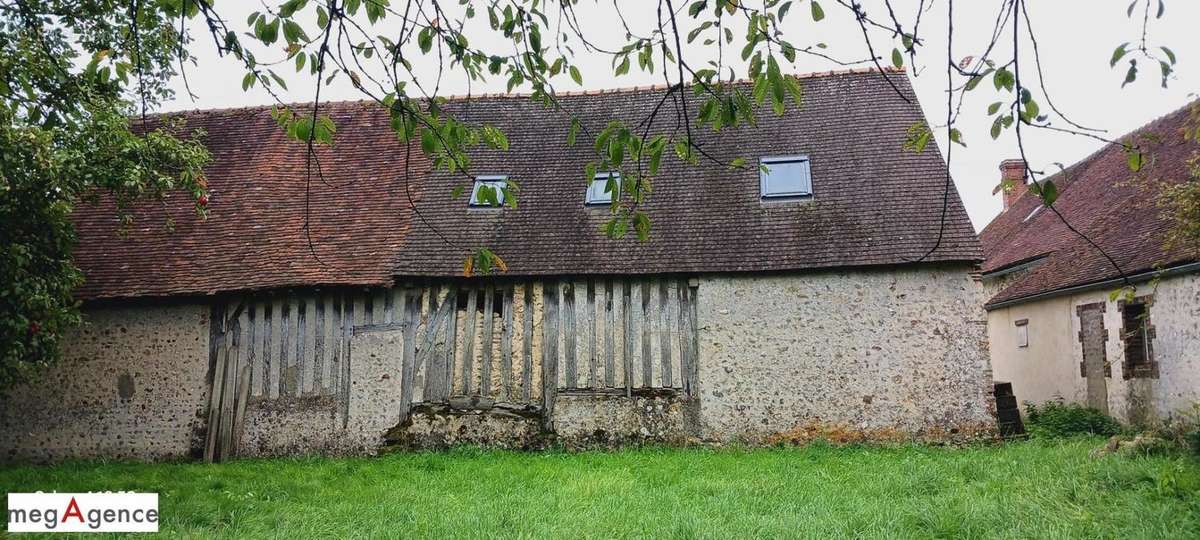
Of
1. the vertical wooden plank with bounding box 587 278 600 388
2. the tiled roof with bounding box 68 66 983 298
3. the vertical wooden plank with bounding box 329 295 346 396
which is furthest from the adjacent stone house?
the vertical wooden plank with bounding box 329 295 346 396

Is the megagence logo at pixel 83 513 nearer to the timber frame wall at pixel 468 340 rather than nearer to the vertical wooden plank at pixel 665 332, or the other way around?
the timber frame wall at pixel 468 340

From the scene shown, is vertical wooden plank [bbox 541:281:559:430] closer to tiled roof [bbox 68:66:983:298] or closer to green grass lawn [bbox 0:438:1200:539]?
tiled roof [bbox 68:66:983:298]

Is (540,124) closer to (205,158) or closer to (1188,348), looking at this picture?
(205,158)

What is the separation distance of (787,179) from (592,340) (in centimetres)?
418

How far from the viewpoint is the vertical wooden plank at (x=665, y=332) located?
36.2 ft

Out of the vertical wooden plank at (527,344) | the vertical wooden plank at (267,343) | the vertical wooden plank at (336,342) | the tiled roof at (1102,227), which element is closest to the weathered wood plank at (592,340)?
the vertical wooden plank at (527,344)

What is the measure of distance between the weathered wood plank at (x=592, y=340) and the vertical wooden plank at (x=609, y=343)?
134 millimetres

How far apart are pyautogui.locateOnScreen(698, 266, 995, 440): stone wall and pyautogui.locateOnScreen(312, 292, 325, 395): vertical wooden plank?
559 cm

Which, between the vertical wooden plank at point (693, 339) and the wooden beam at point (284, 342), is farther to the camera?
the wooden beam at point (284, 342)

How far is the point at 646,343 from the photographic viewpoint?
36.6 ft

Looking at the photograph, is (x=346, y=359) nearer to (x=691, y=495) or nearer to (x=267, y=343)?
(x=267, y=343)

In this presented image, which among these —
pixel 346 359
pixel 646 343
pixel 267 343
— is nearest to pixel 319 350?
pixel 346 359

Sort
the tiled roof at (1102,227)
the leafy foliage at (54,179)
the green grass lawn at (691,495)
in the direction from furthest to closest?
the tiled roof at (1102,227), the leafy foliage at (54,179), the green grass lawn at (691,495)

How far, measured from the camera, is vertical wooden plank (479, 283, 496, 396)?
11.2 m
